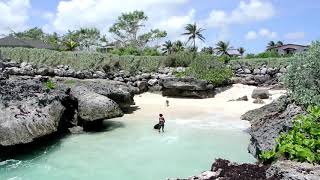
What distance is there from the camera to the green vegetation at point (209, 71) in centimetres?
3120

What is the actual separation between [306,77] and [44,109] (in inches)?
359

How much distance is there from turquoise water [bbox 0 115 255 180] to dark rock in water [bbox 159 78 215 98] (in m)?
8.40

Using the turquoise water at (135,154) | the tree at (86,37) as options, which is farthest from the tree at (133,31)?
the turquoise water at (135,154)

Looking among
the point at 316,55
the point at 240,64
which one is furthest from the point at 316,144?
the point at 240,64

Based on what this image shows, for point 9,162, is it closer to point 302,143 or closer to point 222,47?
point 302,143

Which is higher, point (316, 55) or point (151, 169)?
point (316, 55)

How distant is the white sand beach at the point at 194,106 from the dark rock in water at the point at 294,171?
1430 cm

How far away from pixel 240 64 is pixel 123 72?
1032cm

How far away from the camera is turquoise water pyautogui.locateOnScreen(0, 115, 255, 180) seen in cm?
1284

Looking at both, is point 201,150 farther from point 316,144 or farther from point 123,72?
point 123,72

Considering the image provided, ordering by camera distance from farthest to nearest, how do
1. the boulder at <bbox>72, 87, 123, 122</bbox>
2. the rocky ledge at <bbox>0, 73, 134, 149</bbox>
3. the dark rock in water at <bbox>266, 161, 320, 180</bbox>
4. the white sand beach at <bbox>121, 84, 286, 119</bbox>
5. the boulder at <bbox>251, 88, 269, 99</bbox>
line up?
the boulder at <bbox>251, 88, 269, 99</bbox>
the white sand beach at <bbox>121, 84, 286, 119</bbox>
the boulder at <bbox>72, 87, 123, 122</bbox>
the rocky ledge at <bbox>0, 73, 134, 149</bbox>
the dark rock in water at <bbox>266, 161, 320, 180</bbox>

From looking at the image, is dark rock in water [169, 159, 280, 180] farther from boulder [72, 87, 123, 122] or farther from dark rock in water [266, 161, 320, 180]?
boulder [72, 87, 123, 122]

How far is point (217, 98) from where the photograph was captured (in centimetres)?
2872

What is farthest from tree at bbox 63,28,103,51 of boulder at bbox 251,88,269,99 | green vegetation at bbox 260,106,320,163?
green vegetation at bbox 260,106,320,163
